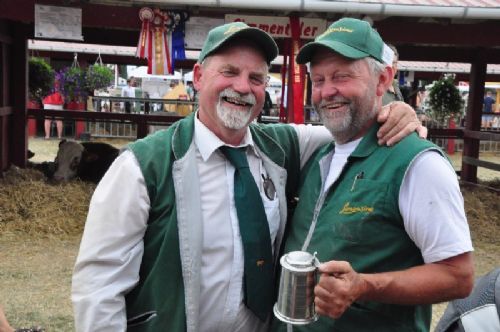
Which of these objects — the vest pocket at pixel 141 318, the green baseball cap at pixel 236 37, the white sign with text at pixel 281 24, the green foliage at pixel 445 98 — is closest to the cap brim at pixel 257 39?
the green baseball cap at pixel 236 37

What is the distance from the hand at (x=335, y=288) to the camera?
149 cm

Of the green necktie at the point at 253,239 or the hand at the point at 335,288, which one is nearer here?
the hand at the point at 335,288

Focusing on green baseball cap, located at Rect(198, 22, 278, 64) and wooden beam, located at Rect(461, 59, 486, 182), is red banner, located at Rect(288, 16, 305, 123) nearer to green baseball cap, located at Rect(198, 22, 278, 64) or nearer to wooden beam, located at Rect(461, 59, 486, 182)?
green baseball cap, located at Rect(198, 22, 278, 64)

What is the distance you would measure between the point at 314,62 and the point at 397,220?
631mm

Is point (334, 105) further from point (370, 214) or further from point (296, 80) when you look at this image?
point (296, 80)

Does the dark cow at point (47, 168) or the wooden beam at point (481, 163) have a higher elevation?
the wooden beam at point (481, 163)

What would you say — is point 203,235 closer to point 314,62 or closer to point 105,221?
point 105,221

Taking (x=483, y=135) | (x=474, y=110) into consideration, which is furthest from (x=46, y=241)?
(x=474, y=110)

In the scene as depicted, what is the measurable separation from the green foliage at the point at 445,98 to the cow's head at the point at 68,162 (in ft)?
20.8

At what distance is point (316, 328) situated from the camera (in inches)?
70.2

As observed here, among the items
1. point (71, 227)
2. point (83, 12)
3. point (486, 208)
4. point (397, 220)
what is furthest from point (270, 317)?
point (486, 208)

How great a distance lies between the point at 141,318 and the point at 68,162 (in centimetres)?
678

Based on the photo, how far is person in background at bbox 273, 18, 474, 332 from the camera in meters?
1.61

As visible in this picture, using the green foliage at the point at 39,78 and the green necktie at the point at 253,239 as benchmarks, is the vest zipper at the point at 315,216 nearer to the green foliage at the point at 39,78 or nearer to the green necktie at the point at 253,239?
the green necktie at the point at 253,239
